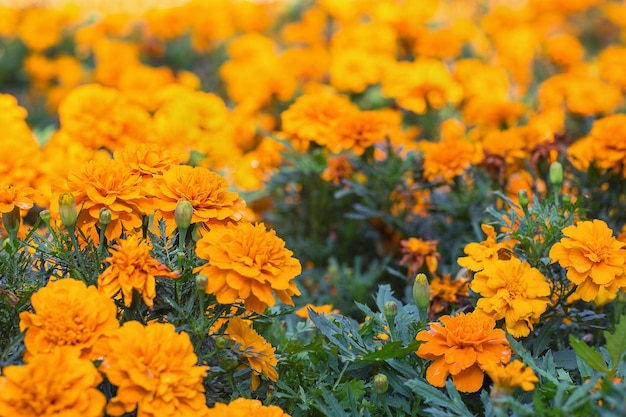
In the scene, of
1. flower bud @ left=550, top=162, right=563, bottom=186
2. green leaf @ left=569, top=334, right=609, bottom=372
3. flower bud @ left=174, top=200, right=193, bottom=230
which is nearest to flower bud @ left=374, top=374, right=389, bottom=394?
green leaf @ left=569, top=334, right=609, bottom=372

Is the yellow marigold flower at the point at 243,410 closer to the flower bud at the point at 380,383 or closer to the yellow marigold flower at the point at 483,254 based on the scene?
the flower bud at the point at 380,383

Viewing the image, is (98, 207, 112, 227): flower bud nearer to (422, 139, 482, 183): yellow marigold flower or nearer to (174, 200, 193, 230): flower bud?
(174, 200, 193, 230): flower bud

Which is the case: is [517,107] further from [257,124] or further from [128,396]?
[128,396]

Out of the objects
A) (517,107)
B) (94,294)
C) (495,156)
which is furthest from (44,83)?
(94,294)

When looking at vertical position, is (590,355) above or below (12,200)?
below

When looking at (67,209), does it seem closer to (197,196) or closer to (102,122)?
(197,196)

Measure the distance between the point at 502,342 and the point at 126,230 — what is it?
0.82 metres

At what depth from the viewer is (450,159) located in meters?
2.37

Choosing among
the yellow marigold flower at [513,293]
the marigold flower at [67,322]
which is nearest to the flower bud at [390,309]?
the yellow marigold flower at [513,293]

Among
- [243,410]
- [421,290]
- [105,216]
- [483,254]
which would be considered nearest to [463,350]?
[421,290]

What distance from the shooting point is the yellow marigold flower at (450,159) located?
237cm

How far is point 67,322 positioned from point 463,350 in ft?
2.48

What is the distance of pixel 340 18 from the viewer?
5035 mm

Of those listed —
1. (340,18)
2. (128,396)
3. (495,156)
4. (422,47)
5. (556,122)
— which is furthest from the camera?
(340,18)
